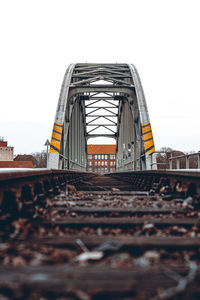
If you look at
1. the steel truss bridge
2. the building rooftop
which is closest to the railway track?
the steel truss bridge

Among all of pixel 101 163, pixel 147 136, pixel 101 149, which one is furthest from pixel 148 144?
pixel 101 149

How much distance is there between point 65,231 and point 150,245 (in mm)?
751

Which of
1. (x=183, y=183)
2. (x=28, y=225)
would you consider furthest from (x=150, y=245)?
(x=183, y=183)

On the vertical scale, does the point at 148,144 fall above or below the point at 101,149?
below

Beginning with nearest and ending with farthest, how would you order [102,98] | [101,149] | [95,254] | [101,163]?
[95,254] → [102,98] → [101,163] → [101,149]

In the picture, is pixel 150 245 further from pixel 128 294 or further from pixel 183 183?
pixel 183 183

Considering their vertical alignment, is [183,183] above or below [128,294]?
above

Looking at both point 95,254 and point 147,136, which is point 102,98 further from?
point 95,254

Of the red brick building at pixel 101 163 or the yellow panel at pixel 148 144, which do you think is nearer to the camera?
the yellow panel at pixel 148 144

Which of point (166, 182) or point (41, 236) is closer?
point (41, 236)

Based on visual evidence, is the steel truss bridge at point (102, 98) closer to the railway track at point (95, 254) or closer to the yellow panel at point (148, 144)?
the yellow panel at point (148, 144)

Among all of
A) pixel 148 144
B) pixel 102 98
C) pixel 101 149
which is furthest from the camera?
pixel 101 149

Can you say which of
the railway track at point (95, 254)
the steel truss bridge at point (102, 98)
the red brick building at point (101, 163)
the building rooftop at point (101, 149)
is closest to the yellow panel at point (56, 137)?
the steel truss bridge at point (102, 98)

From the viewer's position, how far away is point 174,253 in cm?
169
